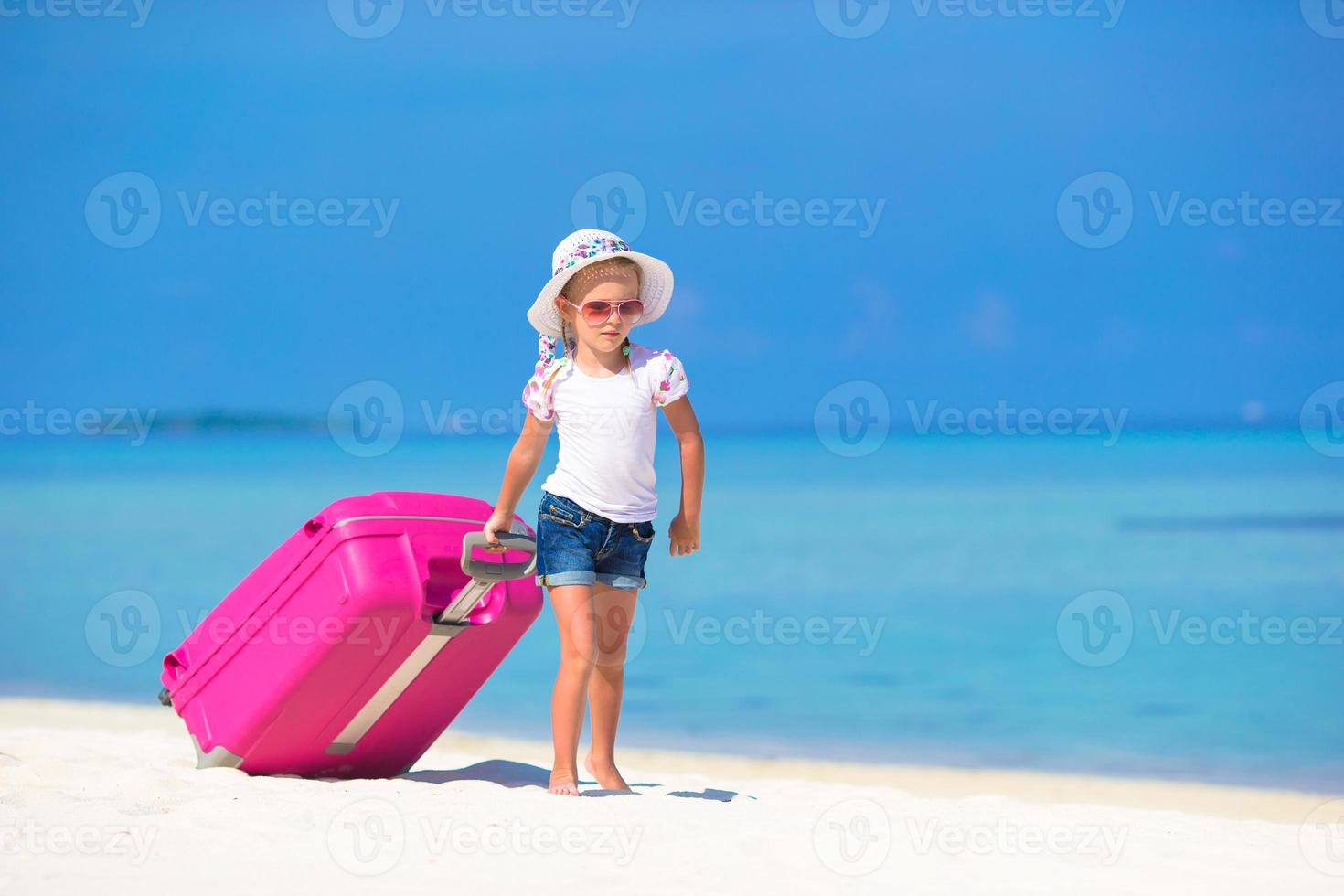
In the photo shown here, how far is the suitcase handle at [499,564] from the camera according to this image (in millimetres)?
3055

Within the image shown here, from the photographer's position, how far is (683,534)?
321 cm

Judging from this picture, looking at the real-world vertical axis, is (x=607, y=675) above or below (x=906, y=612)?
below

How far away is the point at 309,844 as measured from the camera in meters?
2.50

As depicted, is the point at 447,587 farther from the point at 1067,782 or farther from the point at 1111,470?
the point at 1111,470
